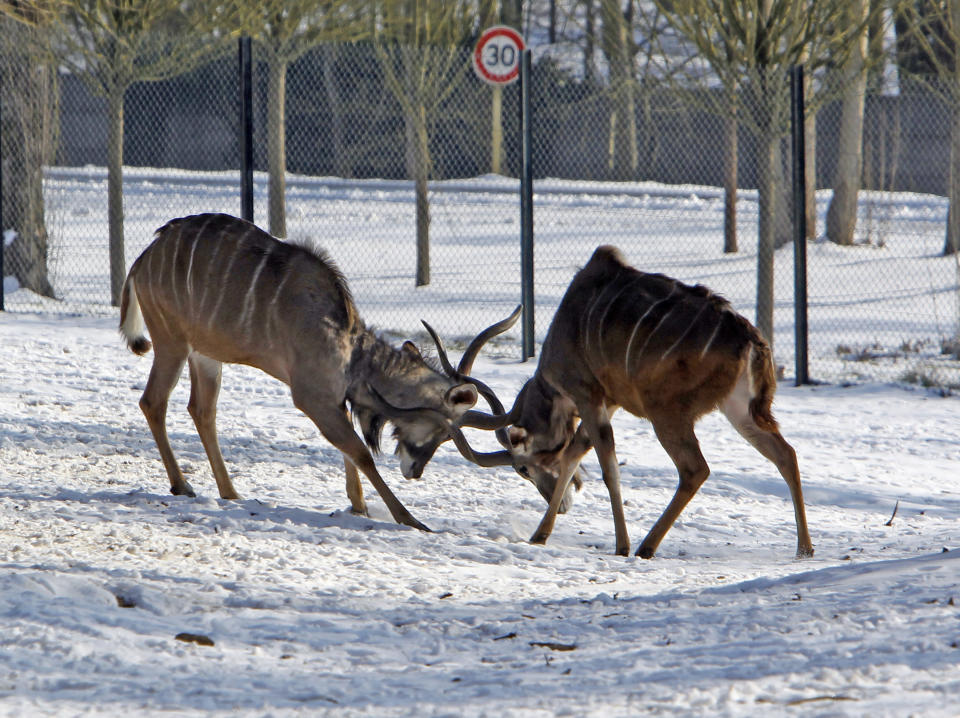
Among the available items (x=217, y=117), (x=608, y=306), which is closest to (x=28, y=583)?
(x=608, y=306)

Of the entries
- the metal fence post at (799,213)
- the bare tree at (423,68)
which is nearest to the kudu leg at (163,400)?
the metal fence post at (799,213)

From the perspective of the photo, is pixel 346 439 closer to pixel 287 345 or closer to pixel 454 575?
pixel 287 345

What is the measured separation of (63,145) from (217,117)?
3522 mm

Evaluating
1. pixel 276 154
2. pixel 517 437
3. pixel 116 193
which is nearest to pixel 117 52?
pixel 116 193

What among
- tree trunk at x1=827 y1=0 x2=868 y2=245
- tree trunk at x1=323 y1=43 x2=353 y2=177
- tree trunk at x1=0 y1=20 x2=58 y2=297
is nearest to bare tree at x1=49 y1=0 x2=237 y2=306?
tree trunk at x1=0 y1=20 x2=58 y2=297

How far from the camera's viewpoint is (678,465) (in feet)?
15.7

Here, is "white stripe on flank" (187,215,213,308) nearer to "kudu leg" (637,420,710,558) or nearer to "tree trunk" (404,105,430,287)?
"kudu leg" (637,420,710,558)

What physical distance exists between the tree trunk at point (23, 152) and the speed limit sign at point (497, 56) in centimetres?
397

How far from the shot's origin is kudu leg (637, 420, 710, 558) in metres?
4.77

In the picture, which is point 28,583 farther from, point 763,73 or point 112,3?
point 112,3

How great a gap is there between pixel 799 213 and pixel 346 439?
428 centimetres

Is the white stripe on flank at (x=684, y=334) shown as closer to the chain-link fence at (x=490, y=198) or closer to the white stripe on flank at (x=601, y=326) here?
the white stripe on flank at (x=601, y=326)

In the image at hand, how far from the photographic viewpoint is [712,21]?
8.51 metres

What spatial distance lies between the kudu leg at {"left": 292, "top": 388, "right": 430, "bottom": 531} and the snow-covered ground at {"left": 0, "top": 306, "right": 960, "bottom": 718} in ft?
0.44
